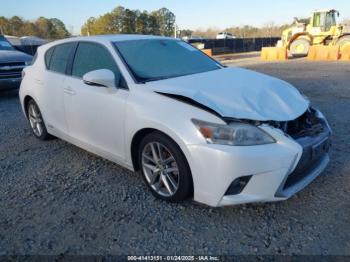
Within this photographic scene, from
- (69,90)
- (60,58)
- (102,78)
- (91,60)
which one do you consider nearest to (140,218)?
(102,78)

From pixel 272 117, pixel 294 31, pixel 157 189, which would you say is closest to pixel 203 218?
pixel 157 189

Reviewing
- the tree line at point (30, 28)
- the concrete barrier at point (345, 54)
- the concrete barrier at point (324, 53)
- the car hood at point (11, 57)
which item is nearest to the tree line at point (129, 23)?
the tree line at point (30, 28)

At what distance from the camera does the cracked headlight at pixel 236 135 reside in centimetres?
261

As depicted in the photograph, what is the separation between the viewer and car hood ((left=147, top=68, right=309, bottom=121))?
9.18 ft

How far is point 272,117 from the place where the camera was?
2.80 m

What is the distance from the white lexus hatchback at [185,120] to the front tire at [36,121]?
60 centimetres

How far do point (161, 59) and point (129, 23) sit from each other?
56.4 m

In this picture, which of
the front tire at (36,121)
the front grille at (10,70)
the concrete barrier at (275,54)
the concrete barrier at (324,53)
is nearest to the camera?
the front tire at (36,121)

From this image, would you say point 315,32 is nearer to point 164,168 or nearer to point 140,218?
point 164,168

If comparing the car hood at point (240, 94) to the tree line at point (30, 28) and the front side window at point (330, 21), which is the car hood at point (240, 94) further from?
the tree line at point (30, 28)

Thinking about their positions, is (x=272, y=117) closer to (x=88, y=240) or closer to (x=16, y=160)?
(x=88, y=240)

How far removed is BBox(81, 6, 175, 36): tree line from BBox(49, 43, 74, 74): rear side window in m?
48.8

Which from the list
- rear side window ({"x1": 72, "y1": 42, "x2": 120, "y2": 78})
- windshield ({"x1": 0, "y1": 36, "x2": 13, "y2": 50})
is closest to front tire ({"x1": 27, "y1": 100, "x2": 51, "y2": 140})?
rear side window ({"x1": 72, "y1": 42, "x2": 120, "y2": 78})

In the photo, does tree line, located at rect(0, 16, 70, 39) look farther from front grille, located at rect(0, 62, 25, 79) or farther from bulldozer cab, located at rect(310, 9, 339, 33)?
front grille, located at rect(0, 62, 25, 79)
